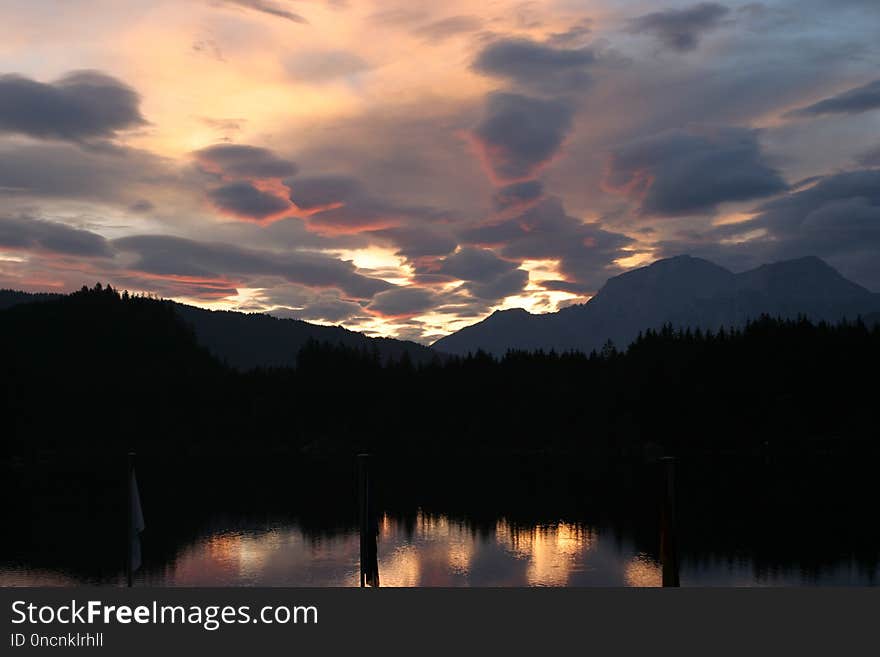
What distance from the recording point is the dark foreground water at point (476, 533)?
5538 cm

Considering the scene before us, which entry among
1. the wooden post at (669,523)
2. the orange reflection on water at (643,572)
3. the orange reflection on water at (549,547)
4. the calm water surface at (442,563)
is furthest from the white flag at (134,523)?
the orange reflection on water at (643,572)

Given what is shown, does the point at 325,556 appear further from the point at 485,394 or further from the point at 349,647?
the point at 485,394

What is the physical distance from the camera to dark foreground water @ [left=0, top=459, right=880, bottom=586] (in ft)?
182

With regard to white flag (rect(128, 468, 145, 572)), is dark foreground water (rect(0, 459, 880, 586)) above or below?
below

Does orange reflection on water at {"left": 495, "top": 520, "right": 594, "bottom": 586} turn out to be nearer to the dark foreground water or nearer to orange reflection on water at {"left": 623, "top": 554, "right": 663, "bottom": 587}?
the dark foreground water

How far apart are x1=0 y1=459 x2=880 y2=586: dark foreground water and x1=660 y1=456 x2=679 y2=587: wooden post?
22.1m

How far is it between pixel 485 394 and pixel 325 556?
436 feet

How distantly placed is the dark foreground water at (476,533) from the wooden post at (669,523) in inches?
870

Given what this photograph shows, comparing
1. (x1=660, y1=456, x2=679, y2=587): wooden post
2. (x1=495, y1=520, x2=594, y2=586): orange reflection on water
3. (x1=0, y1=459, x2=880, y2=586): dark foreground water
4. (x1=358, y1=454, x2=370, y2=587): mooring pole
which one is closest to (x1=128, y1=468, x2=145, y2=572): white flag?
(x1=358, y1=454, x2=370, y2=587): mooring pole

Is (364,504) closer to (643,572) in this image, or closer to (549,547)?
(643,572)

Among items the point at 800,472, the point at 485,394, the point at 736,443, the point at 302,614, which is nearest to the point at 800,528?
the point at 800,472

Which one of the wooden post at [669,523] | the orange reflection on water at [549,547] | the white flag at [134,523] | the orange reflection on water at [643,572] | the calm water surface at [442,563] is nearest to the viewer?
the wooden post at [669,523]

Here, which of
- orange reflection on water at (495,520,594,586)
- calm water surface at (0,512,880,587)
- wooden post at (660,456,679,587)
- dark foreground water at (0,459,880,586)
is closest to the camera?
wooden post at (660,456,679,587)

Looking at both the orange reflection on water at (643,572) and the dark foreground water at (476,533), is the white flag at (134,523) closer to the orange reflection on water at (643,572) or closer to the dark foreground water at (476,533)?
the dark foreground water at (476,533)
